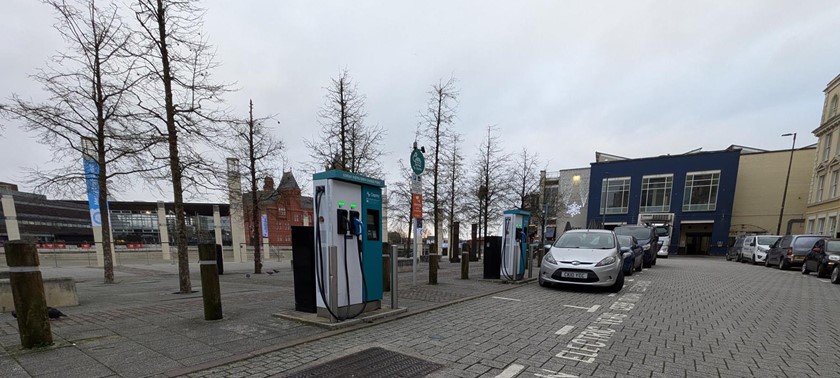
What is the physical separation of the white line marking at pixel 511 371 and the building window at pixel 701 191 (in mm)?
47946

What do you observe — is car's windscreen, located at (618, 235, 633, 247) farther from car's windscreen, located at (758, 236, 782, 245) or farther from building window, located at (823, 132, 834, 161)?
building window, located at (823, 132, 834, 161)

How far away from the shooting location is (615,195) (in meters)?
45.3

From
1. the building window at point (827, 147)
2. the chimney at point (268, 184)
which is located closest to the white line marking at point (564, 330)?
the chimney at point (268, 184)

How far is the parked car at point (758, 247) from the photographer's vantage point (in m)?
19.4

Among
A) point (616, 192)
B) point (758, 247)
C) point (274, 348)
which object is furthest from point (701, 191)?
point (274, 348)

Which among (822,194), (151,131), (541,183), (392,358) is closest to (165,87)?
(151,131)

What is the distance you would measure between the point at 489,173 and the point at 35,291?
58.8 ft

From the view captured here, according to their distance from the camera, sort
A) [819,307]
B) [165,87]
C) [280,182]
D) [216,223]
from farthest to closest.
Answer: [216,223]
[280,182]
[165,87]
[819,307]

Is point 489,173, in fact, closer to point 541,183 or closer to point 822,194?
point 541,183

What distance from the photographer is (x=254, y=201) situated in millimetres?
14273

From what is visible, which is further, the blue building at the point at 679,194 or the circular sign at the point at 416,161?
the blue building at the point at 679,194

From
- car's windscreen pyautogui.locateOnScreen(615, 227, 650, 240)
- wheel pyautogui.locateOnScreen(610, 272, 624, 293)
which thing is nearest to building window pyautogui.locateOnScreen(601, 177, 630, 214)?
car's windscreen pyautogui.locateOnScreen(615, 227, 650, 240)

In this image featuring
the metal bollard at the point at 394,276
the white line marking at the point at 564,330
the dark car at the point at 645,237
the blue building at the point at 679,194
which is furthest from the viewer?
the blue building at the point at 679,194

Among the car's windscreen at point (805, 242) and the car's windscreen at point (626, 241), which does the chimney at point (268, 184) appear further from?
the car's windscreen at point (805, 242)
